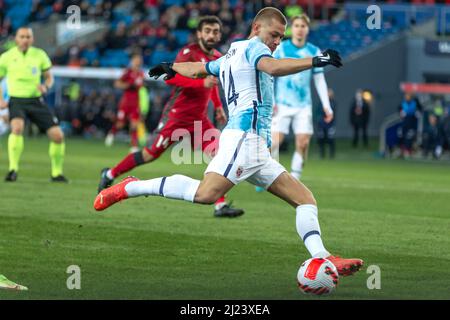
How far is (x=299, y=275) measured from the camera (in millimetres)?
8852

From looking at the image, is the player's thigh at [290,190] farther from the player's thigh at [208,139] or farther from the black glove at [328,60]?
the player's thigh at [208,139]

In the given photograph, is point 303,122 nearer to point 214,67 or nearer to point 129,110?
point 214,67

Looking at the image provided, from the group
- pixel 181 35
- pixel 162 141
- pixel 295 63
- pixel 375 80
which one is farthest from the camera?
pixel 181 35

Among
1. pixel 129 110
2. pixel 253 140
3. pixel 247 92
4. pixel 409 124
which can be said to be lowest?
pixel 409 124

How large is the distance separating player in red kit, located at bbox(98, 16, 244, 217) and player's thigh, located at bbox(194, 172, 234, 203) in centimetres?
434

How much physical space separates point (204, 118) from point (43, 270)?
528 cm

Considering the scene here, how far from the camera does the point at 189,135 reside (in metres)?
14.6

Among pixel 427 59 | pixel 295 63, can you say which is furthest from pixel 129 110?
pixel 295 63

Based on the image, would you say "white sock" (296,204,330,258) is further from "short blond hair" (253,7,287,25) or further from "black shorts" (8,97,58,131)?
"black shorts" (8,97,58,131)

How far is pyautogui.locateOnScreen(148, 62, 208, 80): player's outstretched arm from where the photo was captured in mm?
10055

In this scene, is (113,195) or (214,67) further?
(113,195)

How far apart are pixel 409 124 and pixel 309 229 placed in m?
24.6

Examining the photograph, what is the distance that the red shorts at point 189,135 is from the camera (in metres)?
14.1
